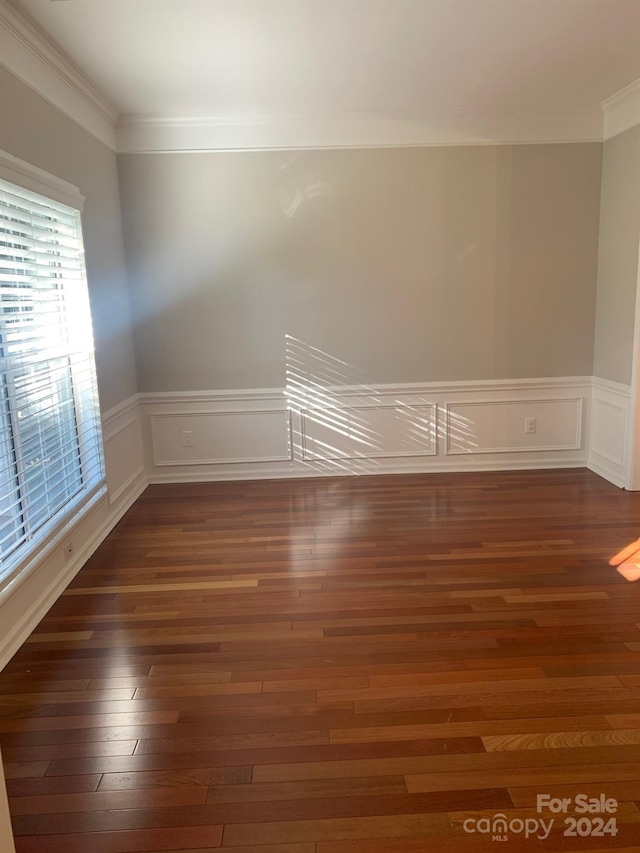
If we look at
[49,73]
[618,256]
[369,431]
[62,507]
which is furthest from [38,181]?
[618,256]

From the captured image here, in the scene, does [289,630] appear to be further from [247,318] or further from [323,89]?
[323,89]

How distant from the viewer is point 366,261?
4684mm

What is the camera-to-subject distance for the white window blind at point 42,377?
8.88 feet

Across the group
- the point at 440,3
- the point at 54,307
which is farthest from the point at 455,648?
the point at 440,3

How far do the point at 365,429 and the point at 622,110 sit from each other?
296 cm

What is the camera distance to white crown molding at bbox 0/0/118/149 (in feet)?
9.05

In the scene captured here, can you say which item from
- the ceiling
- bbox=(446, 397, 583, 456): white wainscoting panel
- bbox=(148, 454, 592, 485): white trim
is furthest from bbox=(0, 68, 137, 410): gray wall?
bbox=(446, 397, 583, 456): white wainscoting panel

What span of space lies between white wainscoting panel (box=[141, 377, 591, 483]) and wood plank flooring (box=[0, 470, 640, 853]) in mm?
1125

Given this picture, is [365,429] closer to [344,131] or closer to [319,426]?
[319,426]

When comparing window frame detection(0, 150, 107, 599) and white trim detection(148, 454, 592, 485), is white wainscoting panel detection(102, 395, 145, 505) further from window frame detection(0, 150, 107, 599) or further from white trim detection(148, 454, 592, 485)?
white trim detection(148, 454, 592, 485)

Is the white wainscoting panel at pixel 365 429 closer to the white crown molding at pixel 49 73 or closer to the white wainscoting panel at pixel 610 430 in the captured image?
the white wainscoting panel at pixel 610 430

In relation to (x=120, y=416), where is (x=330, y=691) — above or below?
below

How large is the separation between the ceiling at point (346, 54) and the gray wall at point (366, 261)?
41 cm

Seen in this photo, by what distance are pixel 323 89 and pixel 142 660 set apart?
3588 millimetres
